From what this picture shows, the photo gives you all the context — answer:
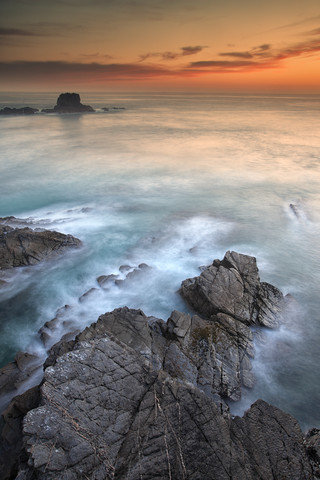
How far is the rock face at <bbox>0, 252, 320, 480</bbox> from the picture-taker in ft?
22.0

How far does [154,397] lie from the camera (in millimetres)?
7832

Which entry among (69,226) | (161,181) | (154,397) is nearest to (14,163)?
(161,181)

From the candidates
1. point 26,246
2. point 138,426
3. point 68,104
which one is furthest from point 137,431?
point 68,104

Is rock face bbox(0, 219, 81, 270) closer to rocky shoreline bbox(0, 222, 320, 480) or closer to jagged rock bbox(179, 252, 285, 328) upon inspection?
rocky shoreline bbox(0, 222, 320, 480)

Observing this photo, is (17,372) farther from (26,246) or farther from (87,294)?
(26,246)

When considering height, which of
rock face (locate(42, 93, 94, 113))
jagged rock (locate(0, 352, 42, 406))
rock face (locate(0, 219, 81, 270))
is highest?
rock face (locate(42, 93, 94, 113))

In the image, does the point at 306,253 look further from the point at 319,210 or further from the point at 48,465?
the point at 48,465

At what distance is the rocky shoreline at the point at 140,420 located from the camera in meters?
6.73

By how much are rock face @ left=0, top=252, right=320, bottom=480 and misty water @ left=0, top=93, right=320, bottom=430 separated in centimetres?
213

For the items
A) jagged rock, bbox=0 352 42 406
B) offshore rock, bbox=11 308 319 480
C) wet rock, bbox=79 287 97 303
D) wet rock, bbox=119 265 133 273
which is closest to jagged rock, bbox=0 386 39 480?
offshore rock, bbox=11 308 319 480

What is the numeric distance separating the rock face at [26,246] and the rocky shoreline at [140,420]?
6.98 metres

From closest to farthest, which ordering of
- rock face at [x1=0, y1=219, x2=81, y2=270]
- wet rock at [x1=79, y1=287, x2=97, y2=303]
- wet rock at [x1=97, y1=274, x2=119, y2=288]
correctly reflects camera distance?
wet rock at [x1=79, y1=287, x2=97, y2=303] < wet rock at [x1=97, y1=274, x2=119, y2=288] < rock face at [x1=0, y1=219, x2=81, y2=270]

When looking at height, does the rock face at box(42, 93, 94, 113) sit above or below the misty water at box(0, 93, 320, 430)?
above

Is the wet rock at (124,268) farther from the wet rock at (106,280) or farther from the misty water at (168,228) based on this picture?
the wet rock at (106,280)
